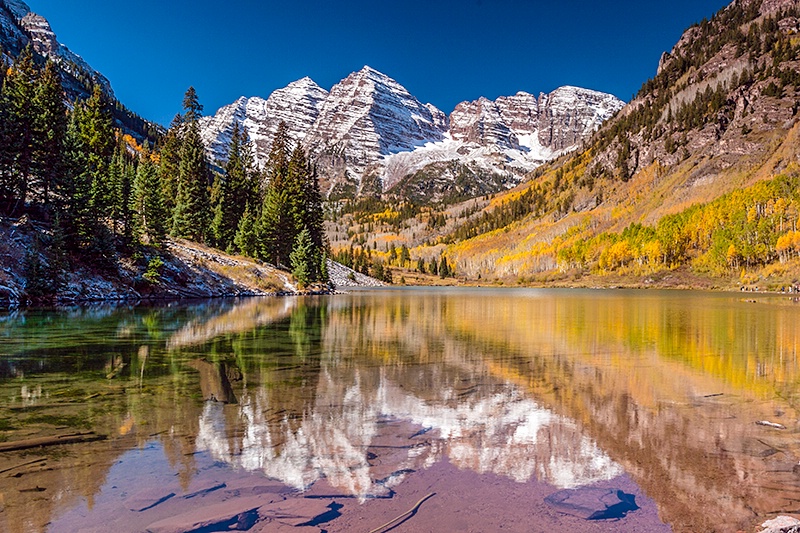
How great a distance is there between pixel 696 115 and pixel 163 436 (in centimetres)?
23787

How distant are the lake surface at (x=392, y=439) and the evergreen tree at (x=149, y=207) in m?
38.5

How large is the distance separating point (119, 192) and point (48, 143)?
871cm

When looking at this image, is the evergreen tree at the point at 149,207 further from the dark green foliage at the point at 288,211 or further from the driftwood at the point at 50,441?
the driftwood at the point at 50,441

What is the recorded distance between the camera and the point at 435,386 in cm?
1381

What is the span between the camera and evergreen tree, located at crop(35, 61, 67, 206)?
1828 inches

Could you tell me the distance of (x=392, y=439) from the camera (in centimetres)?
915

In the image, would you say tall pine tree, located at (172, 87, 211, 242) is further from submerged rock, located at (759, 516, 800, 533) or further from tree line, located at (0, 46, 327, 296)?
submerged rock, located at (759, 516, 800, 533)

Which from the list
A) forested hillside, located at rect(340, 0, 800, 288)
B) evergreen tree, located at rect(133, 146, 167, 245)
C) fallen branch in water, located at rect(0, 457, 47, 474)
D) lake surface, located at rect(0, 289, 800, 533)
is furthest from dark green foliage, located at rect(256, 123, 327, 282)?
forested hillside, located at rect(340, 0, 800, 288)

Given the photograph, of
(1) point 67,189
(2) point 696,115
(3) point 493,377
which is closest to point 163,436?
(3) point 493,377

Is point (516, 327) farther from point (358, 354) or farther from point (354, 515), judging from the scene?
point (354, 515)

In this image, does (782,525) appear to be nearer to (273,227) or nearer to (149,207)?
(149,207)

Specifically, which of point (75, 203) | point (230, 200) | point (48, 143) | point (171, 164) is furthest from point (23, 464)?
point (171, 164)

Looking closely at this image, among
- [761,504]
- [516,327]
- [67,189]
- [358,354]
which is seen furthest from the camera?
[67,189]

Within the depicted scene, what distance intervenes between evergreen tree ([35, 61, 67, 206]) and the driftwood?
4776 cm
